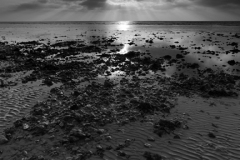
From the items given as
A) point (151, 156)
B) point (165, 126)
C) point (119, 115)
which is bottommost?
point (151, 156)

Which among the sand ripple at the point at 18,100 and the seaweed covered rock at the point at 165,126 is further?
the sand ripple at the point at 18,100

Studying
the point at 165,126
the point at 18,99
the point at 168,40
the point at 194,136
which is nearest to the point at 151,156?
the point at 165,126

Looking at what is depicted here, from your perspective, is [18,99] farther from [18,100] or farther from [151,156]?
[151,156]

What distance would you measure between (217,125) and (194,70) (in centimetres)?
1035

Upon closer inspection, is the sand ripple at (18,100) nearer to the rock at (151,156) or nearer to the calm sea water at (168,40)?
the rock at (151,156)

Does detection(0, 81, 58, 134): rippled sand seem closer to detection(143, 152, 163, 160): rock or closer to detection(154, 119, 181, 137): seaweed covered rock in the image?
detection(143, 152, 163, 160): rock

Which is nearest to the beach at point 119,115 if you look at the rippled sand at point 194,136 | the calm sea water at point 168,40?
the rippled sand at point 194,136

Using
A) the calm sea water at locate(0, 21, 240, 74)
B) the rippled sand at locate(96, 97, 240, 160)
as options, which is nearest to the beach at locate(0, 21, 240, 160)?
the rippled sand at locate(96, 97, 240, 160)

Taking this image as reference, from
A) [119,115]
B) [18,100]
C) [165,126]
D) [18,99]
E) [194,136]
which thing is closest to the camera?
[194,136]

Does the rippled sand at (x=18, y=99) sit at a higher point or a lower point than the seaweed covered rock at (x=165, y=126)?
higher

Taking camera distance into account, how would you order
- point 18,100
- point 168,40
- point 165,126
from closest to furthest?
point 165,126
point 18,100
point 168,40

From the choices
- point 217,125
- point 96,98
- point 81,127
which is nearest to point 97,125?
point 81,127

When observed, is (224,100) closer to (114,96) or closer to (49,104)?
(114,96)

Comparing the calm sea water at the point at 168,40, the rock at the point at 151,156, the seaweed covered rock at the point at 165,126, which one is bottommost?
the rock at the point at 151,156
